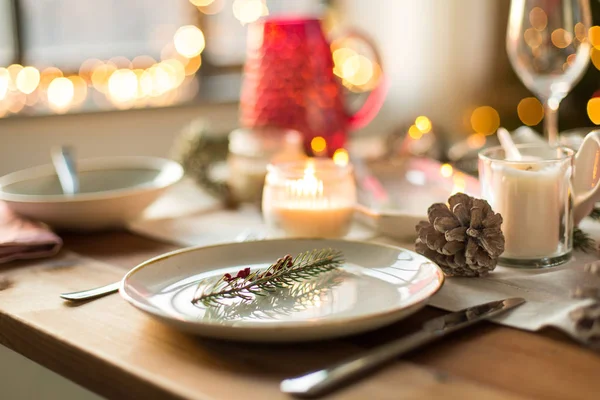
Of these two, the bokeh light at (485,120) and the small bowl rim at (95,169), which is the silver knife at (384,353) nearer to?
the small bowl rim at (95,169)

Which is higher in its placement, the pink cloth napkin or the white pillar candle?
the white pillar candle

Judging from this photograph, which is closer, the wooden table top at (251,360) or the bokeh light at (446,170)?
the wooden table top at (251,360)

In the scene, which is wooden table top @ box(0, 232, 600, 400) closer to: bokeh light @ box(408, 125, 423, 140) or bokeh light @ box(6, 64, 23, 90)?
bokeh light @ box(408, 125, 423, 140)

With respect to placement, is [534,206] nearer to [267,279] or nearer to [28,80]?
[267,279]

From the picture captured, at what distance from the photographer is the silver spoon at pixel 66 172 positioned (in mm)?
969

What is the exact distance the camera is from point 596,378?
18.2 inches

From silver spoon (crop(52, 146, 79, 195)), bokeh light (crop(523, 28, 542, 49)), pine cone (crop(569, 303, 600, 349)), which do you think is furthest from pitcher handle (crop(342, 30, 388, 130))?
pine cone (crop(569, 303, 600, 349))

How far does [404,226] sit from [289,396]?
0.39 meters

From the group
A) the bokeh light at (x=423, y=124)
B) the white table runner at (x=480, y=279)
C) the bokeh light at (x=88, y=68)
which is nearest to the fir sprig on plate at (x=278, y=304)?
the white table runner at (x=480, y=279)

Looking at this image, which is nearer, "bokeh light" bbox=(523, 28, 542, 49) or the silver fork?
the silver fork

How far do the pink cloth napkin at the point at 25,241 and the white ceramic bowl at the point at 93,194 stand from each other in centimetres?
3

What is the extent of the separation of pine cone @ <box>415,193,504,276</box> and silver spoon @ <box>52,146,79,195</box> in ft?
1.75

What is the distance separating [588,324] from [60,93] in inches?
96.2

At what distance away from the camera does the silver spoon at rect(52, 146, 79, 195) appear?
0.97 meters
